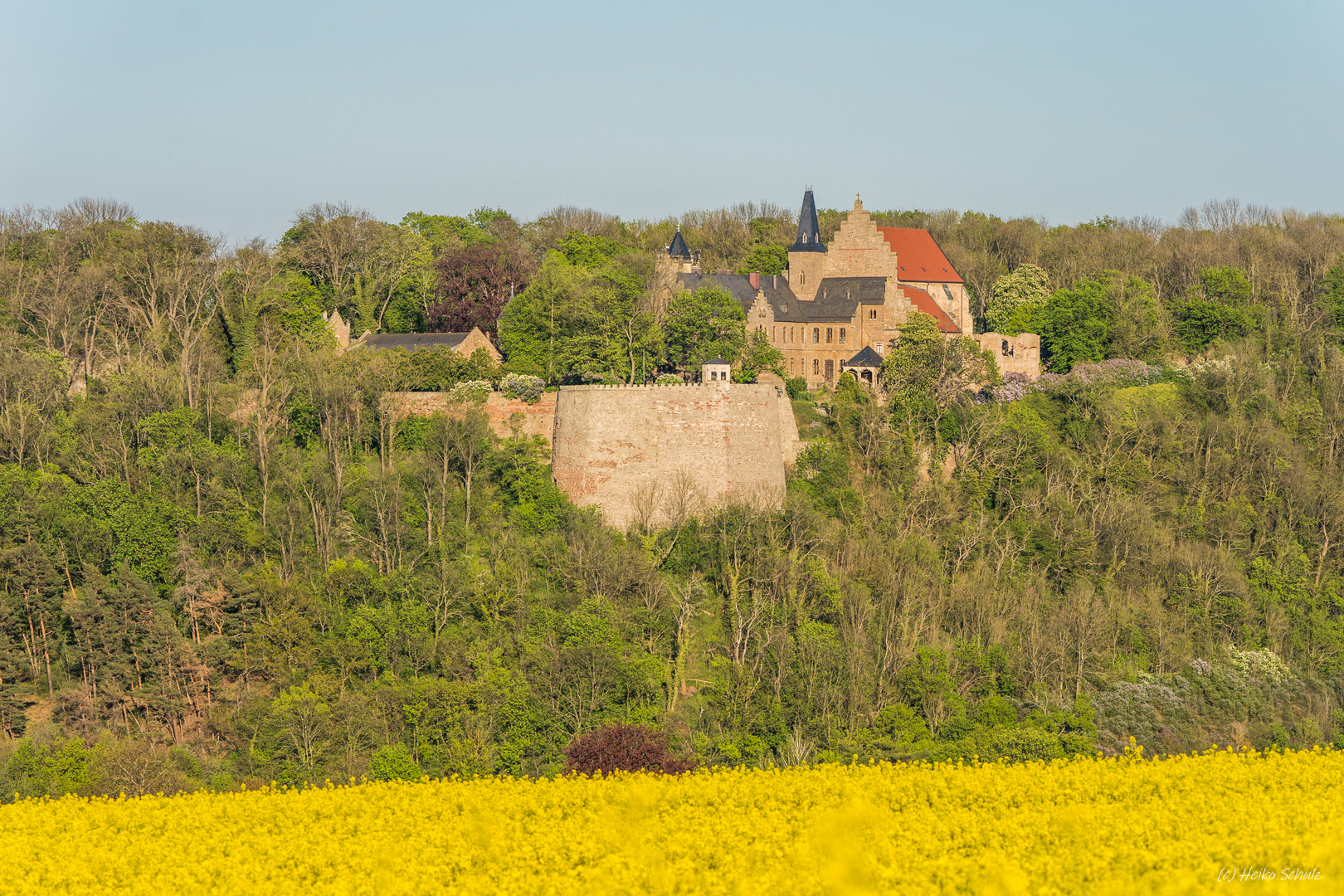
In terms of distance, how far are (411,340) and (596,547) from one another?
15172 millimetres

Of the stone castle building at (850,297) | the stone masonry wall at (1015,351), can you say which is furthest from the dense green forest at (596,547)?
the stone castle building at (850,297)

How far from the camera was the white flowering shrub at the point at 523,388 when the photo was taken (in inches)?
1864

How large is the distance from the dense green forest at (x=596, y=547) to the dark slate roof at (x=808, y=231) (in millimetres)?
9869

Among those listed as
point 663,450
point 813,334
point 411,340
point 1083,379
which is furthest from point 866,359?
point 411,340

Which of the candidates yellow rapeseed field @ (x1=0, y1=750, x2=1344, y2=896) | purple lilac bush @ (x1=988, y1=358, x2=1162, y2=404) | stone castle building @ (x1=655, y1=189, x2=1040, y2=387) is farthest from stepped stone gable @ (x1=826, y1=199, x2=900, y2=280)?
yellow rapeseed field @ (x1=0, y1=750, x2=1344, y2=896)

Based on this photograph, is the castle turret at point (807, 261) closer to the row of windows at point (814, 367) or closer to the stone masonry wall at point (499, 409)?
the row of windows at point (814, 367)

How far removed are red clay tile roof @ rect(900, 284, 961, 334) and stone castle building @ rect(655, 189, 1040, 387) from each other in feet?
0.25

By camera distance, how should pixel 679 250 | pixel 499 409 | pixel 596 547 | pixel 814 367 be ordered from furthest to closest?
pixel 679 250, pixel 814 367, pixel 499 409, pixel 596 547

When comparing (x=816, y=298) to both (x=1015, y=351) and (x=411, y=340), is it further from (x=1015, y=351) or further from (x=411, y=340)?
(x=411, y=340)

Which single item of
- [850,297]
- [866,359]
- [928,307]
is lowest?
[866,359]

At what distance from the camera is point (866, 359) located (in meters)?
55.8

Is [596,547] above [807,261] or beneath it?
beneath

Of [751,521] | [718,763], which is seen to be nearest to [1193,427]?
[751,521]

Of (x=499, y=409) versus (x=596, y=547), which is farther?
(x=499, y=409)
